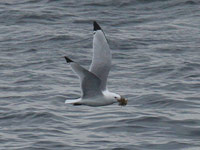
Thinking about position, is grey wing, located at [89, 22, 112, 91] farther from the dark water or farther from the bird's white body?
the dark water

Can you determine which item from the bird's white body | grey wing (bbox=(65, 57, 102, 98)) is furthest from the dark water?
grey wing (bbox=(65, 57, 102, 98))

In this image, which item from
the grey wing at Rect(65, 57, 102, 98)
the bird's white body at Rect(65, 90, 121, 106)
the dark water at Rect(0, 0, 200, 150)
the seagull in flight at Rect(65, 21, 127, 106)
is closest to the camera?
the grey wing at Rect(65, 57, 102, 98)

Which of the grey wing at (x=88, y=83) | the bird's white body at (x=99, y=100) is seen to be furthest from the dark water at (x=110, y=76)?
the grey wing at (x=88, y=83)

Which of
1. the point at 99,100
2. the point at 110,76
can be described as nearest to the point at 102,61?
the point at 99,100

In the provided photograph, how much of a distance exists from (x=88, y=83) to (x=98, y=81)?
196mm

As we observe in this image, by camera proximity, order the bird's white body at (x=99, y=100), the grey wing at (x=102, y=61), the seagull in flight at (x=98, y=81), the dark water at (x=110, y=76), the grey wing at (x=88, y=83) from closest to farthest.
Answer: the grey wing at (x=88, y=83), the seagull in flight at (x=98, y=81), the bird's white body at (x=99, y=100), the grey wing at (x=102, y=61), the dark water at (x=110, y=76)

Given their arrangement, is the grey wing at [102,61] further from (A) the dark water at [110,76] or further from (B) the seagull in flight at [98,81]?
(A) the dark water at [110,76]

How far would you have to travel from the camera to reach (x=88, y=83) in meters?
11.5

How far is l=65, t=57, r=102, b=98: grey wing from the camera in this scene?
11.0 meters

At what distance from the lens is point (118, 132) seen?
588 inches

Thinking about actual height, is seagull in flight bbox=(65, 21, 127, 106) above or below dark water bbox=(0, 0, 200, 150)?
above

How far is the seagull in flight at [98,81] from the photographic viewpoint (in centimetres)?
Answer: 1150

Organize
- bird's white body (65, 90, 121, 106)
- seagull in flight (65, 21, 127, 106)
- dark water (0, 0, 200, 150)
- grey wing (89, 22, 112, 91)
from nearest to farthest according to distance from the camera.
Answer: seagull in flight (65, 21, 127, 106), bird's white body (65, 90, 121, 106), grey wing (89, 22, 112, 91), dark water (0, 0, 200, 150)

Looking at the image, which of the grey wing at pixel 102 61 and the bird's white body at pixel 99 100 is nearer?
the bird's white body at pixel 99 100
